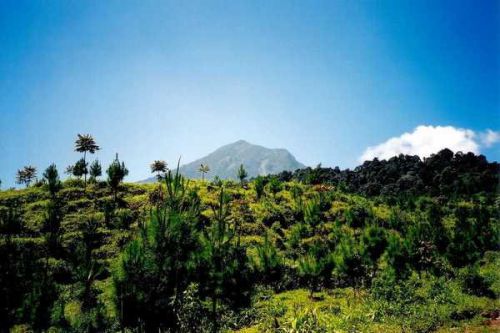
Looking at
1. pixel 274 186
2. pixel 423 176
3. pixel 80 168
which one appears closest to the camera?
pixel 80 168

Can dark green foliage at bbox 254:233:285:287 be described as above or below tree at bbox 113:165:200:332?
below

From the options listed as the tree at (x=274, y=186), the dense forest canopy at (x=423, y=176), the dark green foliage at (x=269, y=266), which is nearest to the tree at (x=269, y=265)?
the dark green foliage at (x=269, y=266)

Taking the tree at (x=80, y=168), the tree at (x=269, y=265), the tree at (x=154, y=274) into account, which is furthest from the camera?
the tree at (x=80, y=168)

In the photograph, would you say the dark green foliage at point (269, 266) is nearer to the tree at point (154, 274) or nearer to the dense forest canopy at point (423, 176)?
the tree at point (154, 274)

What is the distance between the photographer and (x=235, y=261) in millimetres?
25297

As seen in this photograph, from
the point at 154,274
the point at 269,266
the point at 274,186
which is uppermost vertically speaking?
the point at 274,186

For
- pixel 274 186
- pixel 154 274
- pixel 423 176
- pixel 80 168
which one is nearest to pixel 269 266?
pixel 154 274

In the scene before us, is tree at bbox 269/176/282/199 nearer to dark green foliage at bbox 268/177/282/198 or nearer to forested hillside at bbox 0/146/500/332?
dark green foliage at bbox 268/177/282/198

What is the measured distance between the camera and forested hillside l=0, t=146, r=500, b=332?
14977 millimetres

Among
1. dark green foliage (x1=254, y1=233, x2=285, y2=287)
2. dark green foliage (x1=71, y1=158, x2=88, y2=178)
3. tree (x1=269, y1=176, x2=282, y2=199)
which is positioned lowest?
dark green foliage (x1=254, y1=233, x2=285, y2=287)

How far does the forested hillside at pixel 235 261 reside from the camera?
15.0m

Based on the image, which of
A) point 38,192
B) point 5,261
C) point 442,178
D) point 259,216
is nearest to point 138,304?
point 5,261

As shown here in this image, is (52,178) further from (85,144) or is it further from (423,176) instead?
(423,176)

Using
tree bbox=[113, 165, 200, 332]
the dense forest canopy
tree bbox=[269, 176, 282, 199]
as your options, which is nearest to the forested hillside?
tree bbox=[113, 165, 200, 332]
